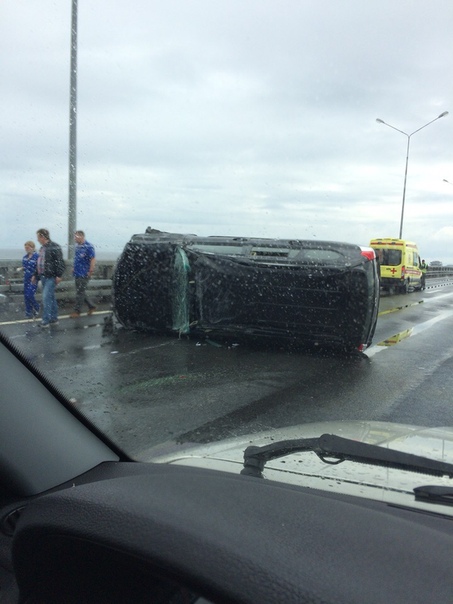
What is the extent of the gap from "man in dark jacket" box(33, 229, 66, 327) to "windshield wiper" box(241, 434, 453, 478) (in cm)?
354

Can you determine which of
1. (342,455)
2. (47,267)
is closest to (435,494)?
(342,455)

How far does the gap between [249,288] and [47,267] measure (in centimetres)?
393

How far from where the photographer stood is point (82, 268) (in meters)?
9.71

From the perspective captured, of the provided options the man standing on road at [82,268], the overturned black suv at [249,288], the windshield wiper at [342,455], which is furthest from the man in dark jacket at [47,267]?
the windshield wiper at [342,455]

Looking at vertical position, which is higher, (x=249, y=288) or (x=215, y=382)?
(x=249, y=288)

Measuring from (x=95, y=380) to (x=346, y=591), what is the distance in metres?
5.93

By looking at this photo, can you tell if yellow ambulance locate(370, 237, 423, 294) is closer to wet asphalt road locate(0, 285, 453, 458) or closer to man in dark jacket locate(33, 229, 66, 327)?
wet asphalt road locate(0, 285, 453, 458)

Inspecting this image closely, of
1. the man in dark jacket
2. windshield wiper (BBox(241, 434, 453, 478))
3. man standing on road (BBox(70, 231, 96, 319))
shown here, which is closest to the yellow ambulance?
man standing on road (BBox(70, 231, 96, 319))

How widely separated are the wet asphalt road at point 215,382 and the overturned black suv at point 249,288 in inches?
14.4

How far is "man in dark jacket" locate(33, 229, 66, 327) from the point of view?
615 centimetres

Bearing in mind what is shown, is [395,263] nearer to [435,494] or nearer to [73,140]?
[73,140]

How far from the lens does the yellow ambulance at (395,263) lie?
28453 millimetres

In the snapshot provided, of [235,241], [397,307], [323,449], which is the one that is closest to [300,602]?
[323,449]

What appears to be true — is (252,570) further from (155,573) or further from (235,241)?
(235,241)
